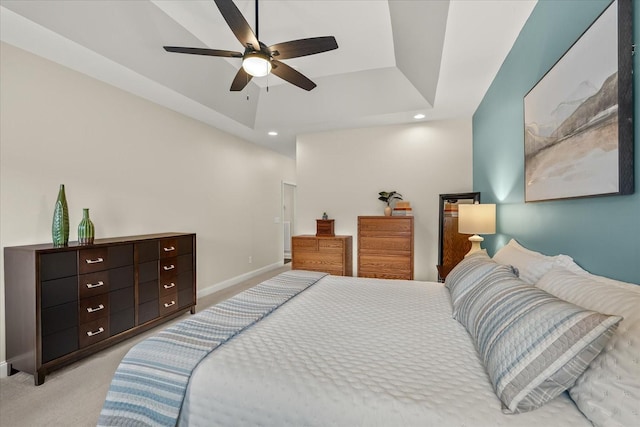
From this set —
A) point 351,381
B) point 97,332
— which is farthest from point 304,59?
point 97,332

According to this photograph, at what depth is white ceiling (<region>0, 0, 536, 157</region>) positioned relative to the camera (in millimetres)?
2092

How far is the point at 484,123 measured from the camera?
11.0 ft

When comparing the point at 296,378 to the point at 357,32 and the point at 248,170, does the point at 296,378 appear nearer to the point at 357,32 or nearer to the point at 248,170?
the point at 357,32

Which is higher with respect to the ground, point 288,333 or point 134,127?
point 134,127

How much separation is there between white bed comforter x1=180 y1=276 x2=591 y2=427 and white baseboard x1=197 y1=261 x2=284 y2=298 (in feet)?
9.85

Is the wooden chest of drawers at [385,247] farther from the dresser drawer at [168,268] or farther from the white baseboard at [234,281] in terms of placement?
the dresser drawer at [168,268]

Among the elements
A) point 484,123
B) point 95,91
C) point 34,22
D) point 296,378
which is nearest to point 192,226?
point 95,91

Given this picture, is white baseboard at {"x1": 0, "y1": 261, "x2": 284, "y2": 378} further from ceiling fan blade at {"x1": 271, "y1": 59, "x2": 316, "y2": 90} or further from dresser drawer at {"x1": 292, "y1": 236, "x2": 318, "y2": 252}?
ceiling fan blade at {"x1": 271, "y1": 59, "x2": 316, "y2": 90}

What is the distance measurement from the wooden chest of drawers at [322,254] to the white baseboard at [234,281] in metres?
1.17

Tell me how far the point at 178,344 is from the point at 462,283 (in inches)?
65.1

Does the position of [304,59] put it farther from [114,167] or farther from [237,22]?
[114,167]

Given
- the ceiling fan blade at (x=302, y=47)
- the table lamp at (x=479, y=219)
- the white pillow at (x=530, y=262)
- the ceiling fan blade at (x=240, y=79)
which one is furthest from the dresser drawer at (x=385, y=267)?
the ceiling fan blade at (x=302, y=47)

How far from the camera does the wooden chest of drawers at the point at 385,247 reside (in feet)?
13.0

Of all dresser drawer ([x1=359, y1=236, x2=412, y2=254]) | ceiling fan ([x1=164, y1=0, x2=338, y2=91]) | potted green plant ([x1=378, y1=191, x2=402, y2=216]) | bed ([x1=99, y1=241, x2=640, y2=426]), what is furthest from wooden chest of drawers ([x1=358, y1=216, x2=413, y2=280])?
ceiling fan ([x1=164, y1=0, x2=338, y2=91])
